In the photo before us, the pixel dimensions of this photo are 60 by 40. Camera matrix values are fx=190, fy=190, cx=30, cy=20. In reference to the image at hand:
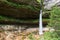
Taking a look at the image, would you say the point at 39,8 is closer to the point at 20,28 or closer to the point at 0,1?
the point at 20,28

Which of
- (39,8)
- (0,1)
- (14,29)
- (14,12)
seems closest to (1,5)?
(0,1)

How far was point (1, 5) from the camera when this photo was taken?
8.71 metres

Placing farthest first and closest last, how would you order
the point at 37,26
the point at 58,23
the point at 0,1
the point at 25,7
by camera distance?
the point at 37,26 < the point at 25,7 < the point at 0,1 < the point at 58,23

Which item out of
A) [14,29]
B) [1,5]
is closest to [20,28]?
[14,29]

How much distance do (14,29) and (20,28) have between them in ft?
1.19

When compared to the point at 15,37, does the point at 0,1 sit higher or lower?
higher

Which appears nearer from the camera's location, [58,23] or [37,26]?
[58,23]

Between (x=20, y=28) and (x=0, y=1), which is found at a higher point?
Result: (x=0, y=1)

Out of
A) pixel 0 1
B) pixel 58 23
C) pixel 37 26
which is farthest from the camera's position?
pixel 37 26

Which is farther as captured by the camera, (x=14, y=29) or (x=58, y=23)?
(x=14, y=29)

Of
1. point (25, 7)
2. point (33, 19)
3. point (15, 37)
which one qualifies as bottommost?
point (15, 37)

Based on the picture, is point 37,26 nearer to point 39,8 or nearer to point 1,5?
point 39,8

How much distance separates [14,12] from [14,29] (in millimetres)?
831

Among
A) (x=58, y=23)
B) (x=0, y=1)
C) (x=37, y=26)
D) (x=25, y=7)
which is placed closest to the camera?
(x=58, y=23)
